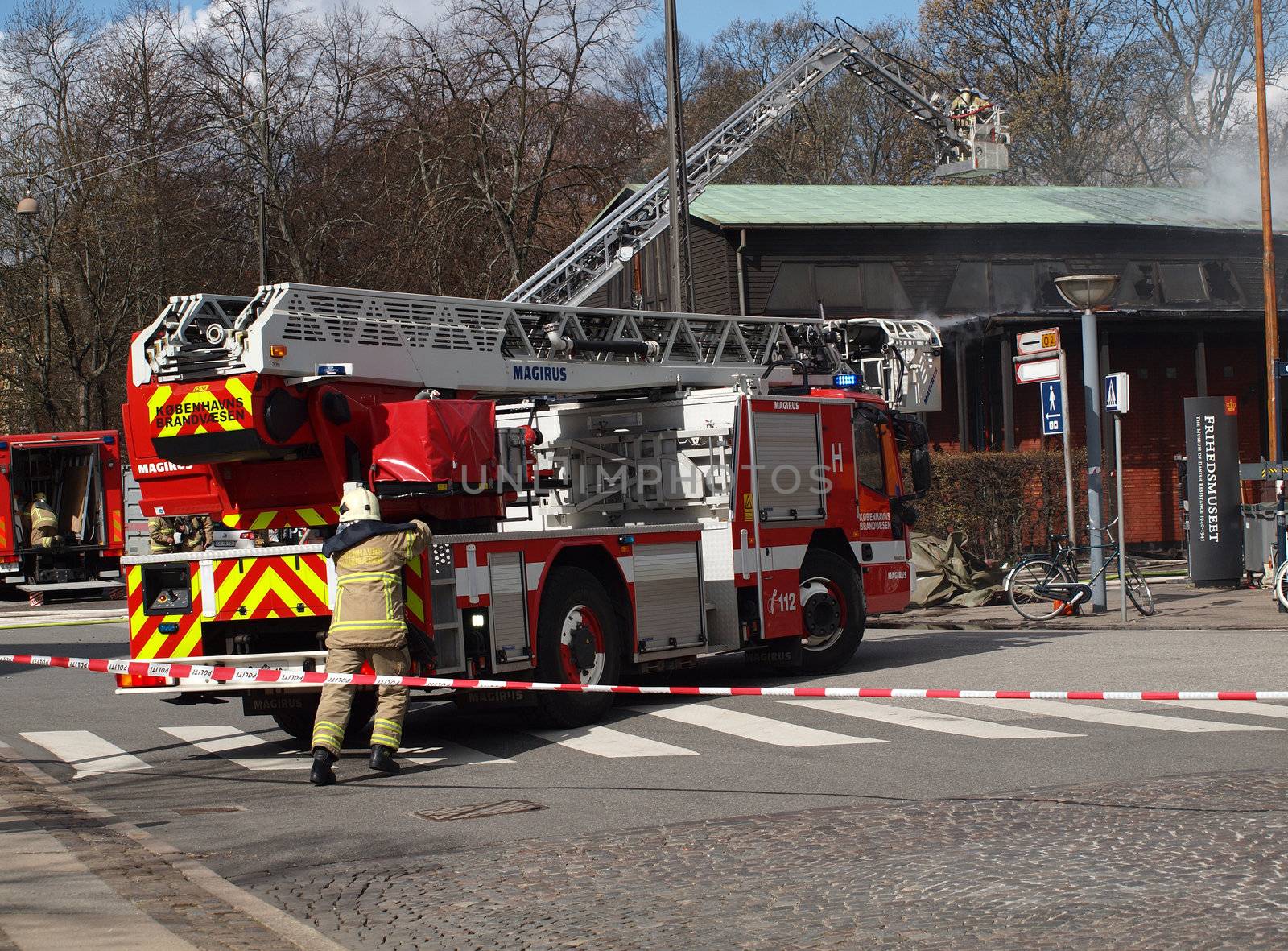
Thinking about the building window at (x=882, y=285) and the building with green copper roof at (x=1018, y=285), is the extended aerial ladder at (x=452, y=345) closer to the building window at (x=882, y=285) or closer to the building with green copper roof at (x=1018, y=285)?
the building with green copper roof at (x=1018, y=285)

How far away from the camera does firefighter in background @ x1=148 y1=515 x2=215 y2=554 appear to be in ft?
37.4

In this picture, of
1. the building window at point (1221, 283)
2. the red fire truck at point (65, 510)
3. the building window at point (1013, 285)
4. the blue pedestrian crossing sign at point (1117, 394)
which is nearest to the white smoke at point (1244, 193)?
the building window at point (1221, 283)

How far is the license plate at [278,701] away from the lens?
34.3ft

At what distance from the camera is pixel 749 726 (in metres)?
11.0

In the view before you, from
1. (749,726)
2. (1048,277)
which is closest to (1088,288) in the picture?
(749,726)

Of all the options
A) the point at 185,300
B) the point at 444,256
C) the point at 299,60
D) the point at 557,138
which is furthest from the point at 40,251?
the point at 185,300

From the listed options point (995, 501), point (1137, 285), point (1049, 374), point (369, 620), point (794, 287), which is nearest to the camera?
point (369, 620)

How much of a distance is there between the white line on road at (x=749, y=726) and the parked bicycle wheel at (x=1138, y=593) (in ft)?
25.4

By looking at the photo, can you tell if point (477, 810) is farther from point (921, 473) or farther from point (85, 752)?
point (921, 473)

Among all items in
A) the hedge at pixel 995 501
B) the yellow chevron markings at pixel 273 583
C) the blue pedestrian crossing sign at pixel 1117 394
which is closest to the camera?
the yellow chevron markings at pixel 273 583

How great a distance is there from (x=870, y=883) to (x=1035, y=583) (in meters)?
13.2

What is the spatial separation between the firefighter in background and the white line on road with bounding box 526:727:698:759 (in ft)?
9.06

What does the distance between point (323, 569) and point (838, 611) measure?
5854mm

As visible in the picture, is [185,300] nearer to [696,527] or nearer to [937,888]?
[696,527]
